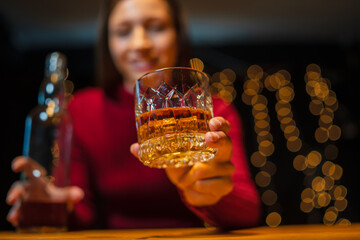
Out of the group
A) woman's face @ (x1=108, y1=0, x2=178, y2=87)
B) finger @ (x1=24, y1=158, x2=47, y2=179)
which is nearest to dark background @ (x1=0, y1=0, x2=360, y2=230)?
woman's face @ (x1=108, y1=0, x2=178, y2=87)

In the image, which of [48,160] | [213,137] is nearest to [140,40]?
[48,160]

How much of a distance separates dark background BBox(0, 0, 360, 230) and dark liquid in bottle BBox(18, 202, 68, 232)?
113 inches

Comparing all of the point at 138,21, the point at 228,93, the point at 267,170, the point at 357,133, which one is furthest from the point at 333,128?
the point at 138,21

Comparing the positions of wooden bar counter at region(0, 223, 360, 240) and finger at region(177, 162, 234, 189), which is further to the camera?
finger at region(177, 162, 234, 189)

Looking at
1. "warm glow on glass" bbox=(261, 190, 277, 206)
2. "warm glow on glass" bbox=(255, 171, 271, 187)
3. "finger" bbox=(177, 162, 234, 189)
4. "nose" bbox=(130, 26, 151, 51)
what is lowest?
"warm glow on glass" bbox=(261, 190, 277, 206)

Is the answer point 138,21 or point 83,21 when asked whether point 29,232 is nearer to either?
point 138,21

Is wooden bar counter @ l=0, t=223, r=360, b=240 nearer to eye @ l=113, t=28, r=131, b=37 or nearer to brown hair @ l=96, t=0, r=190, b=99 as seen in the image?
eye @ l=113, t=28, r=131, b=37

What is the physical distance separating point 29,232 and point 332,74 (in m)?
4.07

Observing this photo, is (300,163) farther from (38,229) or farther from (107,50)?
(38,229)

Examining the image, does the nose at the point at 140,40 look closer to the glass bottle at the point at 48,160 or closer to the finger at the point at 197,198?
the glass bottle at the point at 48,160

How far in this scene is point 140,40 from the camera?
37.9 inches

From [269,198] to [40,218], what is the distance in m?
3.48

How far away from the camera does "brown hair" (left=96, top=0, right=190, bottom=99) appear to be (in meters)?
1.29

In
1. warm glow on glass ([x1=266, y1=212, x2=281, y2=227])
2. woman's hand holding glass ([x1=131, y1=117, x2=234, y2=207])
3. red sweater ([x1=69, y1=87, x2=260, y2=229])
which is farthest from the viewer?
warm glow on glass ([x1=266, y1=212, x2=281, y2=227])
